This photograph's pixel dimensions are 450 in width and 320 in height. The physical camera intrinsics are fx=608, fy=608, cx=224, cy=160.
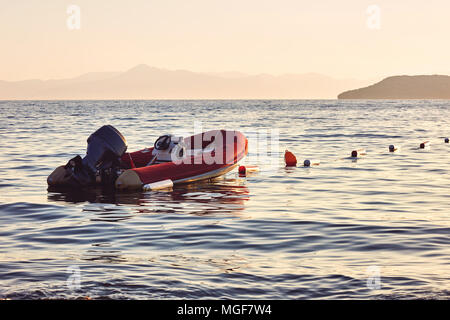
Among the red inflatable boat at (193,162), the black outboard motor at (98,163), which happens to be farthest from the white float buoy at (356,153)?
the black outboard motor at (98,163)

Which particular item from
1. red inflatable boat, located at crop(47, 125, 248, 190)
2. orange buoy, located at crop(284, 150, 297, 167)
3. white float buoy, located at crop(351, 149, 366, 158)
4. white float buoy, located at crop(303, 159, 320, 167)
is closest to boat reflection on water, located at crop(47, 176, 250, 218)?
red inflatable boat, located at crop(47, 125, 248, 190)

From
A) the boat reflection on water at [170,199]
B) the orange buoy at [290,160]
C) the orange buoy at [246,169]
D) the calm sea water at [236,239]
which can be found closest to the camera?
the calm sea water at [236,239]

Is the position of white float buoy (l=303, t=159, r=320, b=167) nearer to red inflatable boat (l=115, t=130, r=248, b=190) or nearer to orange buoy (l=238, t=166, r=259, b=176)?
orange buoy (l=238, t=166, r=259, b=176)

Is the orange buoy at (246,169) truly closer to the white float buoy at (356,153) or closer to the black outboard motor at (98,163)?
the black outboard motor at (98,163)

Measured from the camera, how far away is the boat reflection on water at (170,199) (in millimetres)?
13039

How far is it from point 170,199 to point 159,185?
1208 mm

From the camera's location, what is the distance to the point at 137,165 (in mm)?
18281

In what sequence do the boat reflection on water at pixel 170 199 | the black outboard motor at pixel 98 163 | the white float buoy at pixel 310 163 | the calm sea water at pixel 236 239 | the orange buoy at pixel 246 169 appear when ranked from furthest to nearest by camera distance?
the white float buoy at pixel 310 163 < the orange buoy at pixel 246 169 < the black outboard motor at pixel 98 163 < the boat reflection on water at pixel 170 199 < the calm sea water at pixel 236 239

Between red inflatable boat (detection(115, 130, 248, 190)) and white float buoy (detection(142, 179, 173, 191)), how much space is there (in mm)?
107
